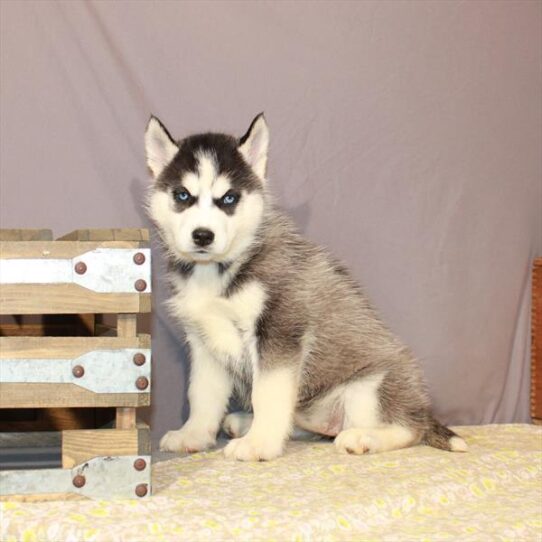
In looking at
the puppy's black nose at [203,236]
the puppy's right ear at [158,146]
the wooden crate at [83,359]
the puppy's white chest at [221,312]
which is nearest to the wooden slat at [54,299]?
the wooden crate at [83,359]

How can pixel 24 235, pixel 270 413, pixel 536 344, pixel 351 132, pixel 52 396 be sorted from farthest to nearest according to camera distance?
1. pixel 536 344
2. pixel 351 132
3. pixel 270 413
4. pixel 24 235
5. pixel 52 396

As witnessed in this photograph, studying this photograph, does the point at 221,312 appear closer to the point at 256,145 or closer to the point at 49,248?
the point at 256,145

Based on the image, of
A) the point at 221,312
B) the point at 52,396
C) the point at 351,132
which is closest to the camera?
the point at 52,396

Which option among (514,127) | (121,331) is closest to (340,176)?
(514,127)

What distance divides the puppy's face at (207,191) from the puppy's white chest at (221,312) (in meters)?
0.09

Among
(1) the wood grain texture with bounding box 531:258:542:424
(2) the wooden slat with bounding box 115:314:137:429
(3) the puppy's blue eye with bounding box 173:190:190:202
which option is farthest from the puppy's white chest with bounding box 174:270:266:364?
(1) the wood grain texture with bounding box 531:258:542:424

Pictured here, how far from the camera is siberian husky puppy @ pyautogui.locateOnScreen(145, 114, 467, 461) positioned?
2744mm

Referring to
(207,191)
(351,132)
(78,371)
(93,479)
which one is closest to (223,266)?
(207,191)

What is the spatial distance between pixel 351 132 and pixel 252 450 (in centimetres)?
153

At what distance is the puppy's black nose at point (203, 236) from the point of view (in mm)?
2656

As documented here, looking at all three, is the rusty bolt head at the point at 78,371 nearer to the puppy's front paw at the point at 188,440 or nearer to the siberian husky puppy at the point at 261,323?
the siberian husky puppy at the point at 261,323

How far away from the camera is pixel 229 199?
9.18ft

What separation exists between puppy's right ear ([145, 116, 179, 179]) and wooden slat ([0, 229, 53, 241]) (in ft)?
1.44

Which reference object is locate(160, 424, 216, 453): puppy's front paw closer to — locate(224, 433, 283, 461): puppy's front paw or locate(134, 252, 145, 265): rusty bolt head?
locate(224, 433, 283, 461): puppy's front paw
